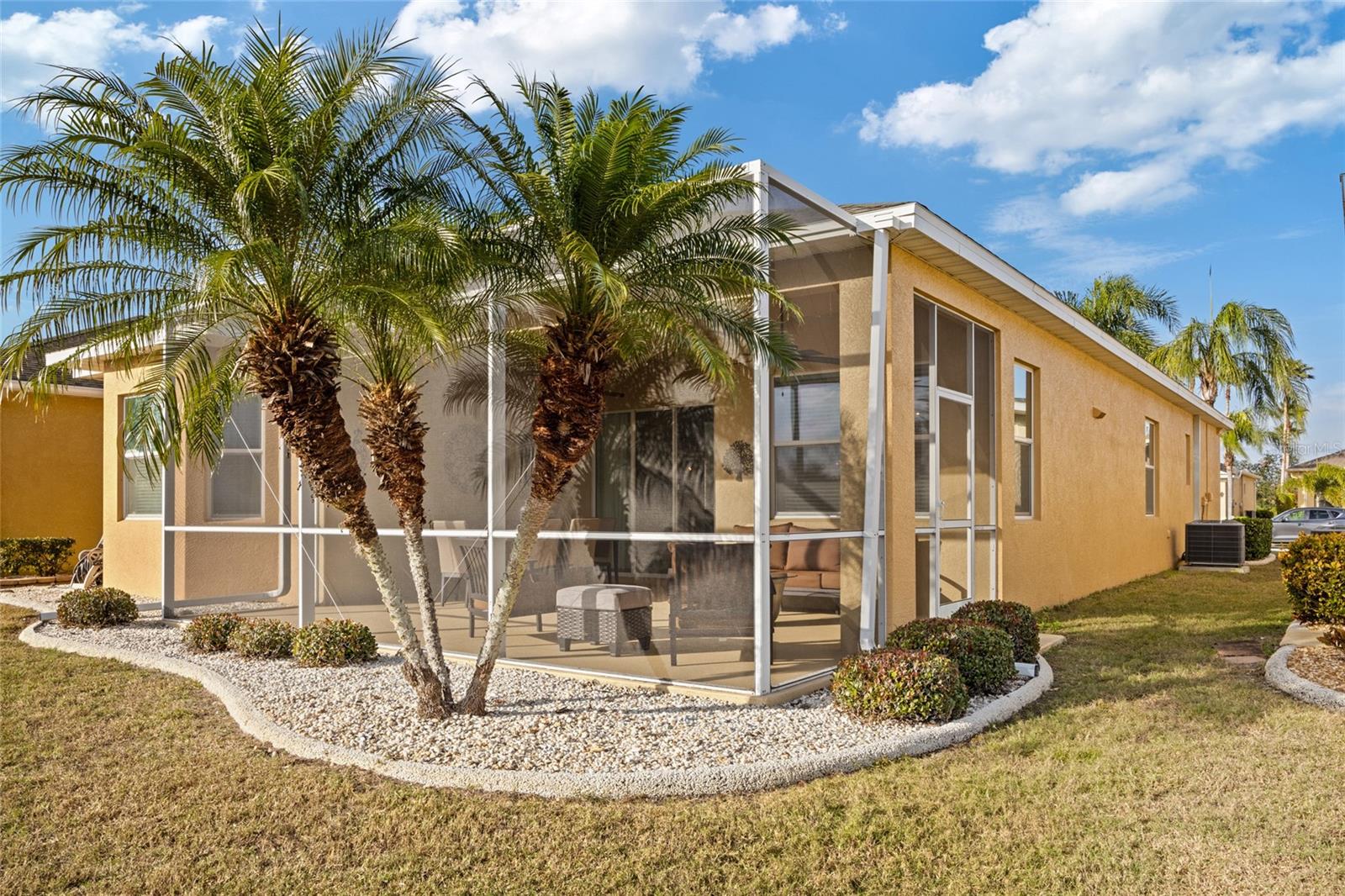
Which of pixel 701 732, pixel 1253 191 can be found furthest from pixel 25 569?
pixel 1253 191

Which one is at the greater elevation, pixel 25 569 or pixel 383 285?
pixel 383 285

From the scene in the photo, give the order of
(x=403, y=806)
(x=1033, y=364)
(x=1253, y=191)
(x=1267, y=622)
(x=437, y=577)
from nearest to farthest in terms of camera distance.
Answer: (x=403, y=806), (x=437, y=577), (x=1267, y=622), (x=1033, y=364), (x=1253, y=191)

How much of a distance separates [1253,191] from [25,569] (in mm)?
25346

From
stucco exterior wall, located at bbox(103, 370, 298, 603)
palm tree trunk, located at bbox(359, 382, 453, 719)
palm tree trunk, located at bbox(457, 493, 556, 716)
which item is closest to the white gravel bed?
stucco exterior wall, located at bbox(103, 370, 298, 603)

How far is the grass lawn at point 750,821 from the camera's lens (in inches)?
150

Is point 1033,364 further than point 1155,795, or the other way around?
point 1033,364

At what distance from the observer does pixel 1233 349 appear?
26234 mm

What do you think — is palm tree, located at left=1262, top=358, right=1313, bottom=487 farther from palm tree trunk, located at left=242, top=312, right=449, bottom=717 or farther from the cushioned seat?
palm tree trunk, located at left=242, top=312, right=449, bottom=717

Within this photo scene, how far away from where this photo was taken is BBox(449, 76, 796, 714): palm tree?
575 centimetres

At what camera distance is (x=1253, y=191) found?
19844mm

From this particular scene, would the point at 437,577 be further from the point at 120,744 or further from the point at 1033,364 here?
the point at 1033,364

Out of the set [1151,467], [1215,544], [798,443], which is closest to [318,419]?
[798,443]

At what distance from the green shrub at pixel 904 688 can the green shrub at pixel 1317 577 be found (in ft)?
17.0

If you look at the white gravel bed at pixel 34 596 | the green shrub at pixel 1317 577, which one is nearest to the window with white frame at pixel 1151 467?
the green shrub at pixel 1317 577
